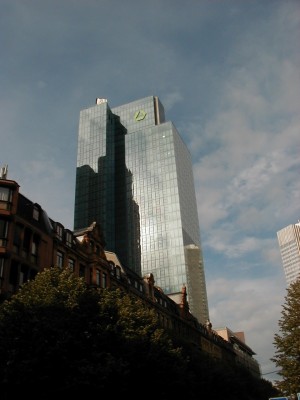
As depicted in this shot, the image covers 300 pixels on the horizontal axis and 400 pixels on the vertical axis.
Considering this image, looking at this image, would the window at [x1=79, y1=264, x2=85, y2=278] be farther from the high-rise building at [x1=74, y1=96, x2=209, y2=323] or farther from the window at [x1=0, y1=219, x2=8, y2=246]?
the high-rise building at [x1=74, y1=96, x2=209, y2=323]

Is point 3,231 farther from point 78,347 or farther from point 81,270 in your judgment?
point 78,347

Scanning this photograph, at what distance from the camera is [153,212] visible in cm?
17925

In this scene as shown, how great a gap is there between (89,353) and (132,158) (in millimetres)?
169544

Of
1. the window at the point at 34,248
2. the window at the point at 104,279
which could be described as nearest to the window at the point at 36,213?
the window at the point at 34,248

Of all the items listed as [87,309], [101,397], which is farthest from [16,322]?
[101,397]

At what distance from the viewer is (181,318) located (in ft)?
288

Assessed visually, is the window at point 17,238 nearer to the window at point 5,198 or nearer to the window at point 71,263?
the window at point 5,198

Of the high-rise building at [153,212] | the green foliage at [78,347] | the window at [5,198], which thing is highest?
the high-rise building at [153,212]

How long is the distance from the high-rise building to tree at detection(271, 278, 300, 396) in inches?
4454

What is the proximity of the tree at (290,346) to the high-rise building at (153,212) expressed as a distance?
371ft

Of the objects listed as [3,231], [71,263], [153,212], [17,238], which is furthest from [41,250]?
[153,212]

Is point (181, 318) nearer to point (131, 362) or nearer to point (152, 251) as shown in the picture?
point (131, 362)

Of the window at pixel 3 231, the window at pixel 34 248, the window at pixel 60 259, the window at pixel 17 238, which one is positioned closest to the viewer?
the window at pixel 3 231

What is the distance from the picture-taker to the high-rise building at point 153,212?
169125 millimetres
